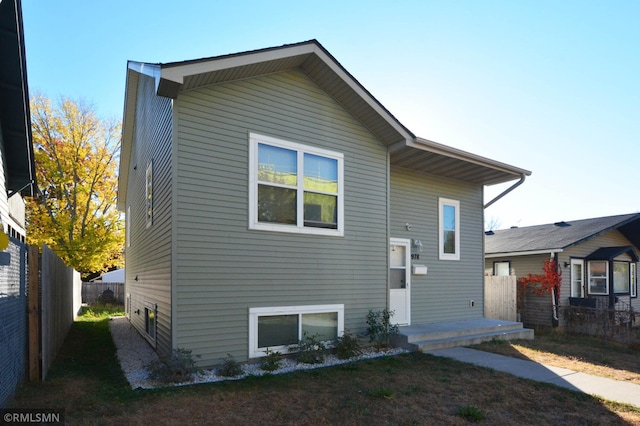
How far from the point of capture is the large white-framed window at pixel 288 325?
6.62 meters

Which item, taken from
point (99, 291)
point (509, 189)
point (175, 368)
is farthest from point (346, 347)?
point (99, 291)

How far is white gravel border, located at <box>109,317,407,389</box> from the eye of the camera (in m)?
5.73

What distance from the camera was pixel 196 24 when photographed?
9.35m

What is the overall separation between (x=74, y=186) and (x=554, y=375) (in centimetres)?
2173

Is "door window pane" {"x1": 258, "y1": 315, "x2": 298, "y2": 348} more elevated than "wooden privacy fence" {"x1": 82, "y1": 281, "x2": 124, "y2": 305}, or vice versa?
"door window pane" {"x1": 258, "y1": 315, "x2": 298, "y2": 348}

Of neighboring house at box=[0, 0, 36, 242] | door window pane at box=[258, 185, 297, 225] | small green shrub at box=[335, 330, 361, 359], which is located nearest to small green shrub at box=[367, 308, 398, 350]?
small green shrub at box=[335, 330, 361, 359]

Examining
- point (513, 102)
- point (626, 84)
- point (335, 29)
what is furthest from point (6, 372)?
point (626, 84)

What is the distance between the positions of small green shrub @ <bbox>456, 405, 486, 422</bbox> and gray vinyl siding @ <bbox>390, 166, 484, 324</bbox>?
495 cm

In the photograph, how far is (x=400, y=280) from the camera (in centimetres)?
948

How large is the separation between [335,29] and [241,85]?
393 cm

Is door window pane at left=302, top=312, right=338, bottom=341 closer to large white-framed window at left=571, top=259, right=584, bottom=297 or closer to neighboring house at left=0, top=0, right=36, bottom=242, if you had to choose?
neighboring house at left=0, top=0, right=36, bottom=242

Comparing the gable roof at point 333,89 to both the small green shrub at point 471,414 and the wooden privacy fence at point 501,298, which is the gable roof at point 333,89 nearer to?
the wooden privacy fence at point 501,298

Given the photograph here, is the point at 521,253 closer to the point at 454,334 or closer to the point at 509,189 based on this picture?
the point at 509,189

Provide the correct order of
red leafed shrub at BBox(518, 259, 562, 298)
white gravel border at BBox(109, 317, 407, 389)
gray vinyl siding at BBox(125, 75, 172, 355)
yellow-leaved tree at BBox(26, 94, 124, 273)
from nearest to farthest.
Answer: white gravel border at BBox(109, 317, 407, 389) < gray vinyl siding at BBox(125, 75, 172, 355) < red leafed shrub at BBox(518, 259, 562, 298) < yellow-leaved tree at BBox(26, 94, 124, 273)
